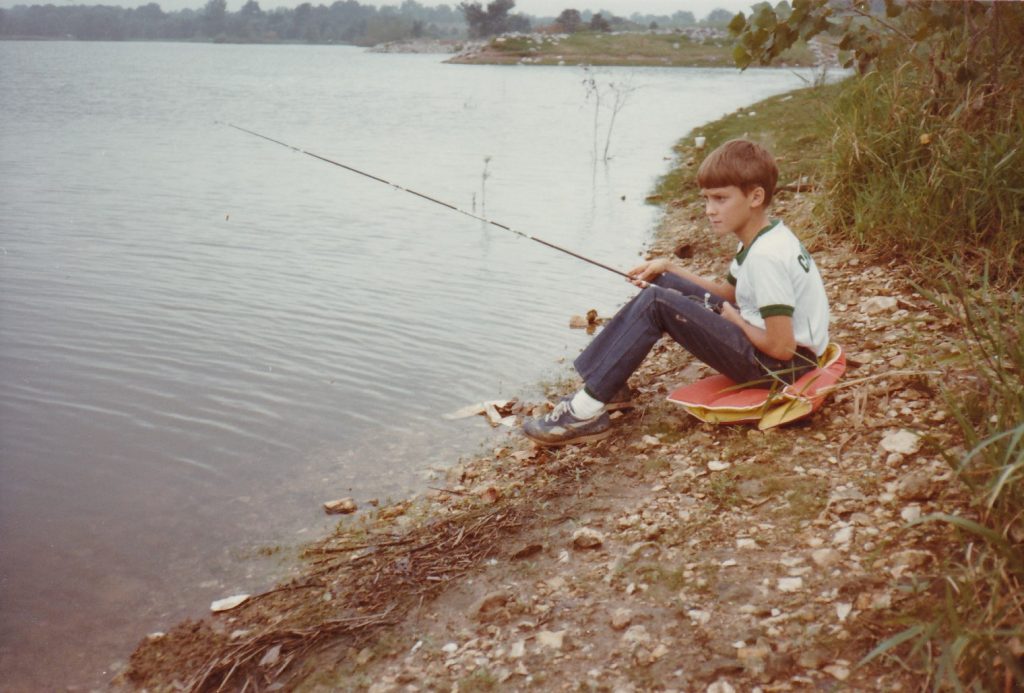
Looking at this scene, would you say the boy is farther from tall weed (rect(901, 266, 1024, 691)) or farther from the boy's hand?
tall weed (rect(901, 266, 1024, 691))

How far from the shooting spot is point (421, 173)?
1636 centimetres

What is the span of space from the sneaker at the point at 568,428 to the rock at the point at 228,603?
1.75 meters

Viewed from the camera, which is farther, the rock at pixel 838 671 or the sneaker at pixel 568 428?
the sneaker at pixel 568 428

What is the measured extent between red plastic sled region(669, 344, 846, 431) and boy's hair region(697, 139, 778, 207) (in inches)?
33.9

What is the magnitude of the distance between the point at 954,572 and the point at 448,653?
170cm

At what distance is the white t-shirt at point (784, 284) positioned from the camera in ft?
13.5

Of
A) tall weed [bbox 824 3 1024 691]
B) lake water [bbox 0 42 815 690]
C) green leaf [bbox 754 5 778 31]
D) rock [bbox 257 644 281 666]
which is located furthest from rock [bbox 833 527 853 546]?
green leaf [bbox 754 5 778 31]

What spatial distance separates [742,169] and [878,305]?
1.78 m

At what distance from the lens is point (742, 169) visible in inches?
169

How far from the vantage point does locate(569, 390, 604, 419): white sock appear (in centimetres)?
480

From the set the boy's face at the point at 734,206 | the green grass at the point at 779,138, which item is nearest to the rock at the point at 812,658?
the boy's face at the point at 734,206

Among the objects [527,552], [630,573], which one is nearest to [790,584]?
[630,573]

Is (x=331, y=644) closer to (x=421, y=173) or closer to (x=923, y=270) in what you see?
(x=923, y=270)

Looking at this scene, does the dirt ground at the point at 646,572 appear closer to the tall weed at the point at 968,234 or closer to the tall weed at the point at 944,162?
the tall weed at the point at 968,234
